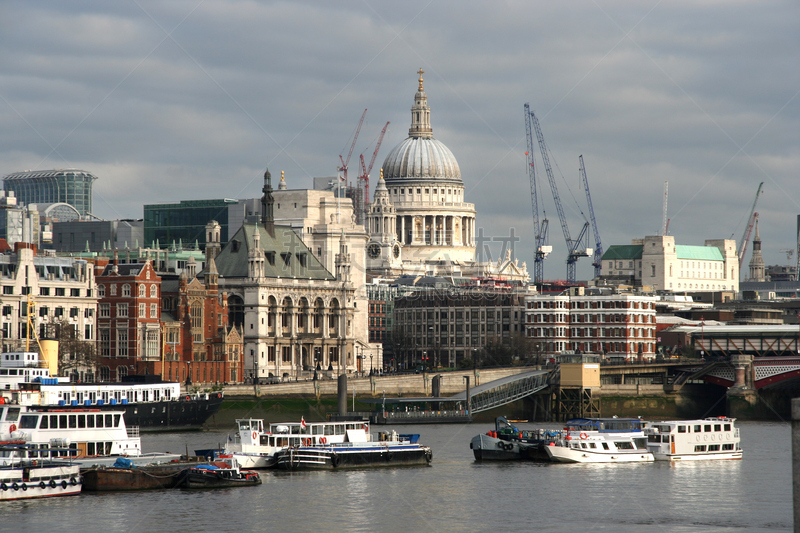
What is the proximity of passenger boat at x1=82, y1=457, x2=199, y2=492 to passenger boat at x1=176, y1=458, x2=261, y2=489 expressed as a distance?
53cm

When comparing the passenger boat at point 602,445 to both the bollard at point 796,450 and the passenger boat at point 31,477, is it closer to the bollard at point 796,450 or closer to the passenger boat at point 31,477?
the passenger boat at point 31,477

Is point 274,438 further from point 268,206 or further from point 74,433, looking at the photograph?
point 268,206

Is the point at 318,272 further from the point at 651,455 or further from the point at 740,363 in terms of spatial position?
the point at 651,455

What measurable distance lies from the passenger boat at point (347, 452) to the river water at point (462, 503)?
1192 millimetres

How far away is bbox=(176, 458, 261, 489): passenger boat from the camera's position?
282 feet

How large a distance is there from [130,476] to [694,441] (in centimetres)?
4014

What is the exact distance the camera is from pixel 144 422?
398 feet

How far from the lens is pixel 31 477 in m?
80.2

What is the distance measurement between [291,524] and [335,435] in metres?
26.4

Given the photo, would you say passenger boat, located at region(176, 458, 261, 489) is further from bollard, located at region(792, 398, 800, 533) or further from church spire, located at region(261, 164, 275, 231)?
church spire, located at region(261, 164, 275, 231)

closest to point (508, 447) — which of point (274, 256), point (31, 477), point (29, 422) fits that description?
point (29, 422)

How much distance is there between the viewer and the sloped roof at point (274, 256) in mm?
182250

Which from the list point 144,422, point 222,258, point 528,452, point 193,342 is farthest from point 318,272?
point 528,452

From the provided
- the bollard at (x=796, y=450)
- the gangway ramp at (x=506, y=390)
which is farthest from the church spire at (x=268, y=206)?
the bollard at (x=796, y=450)
